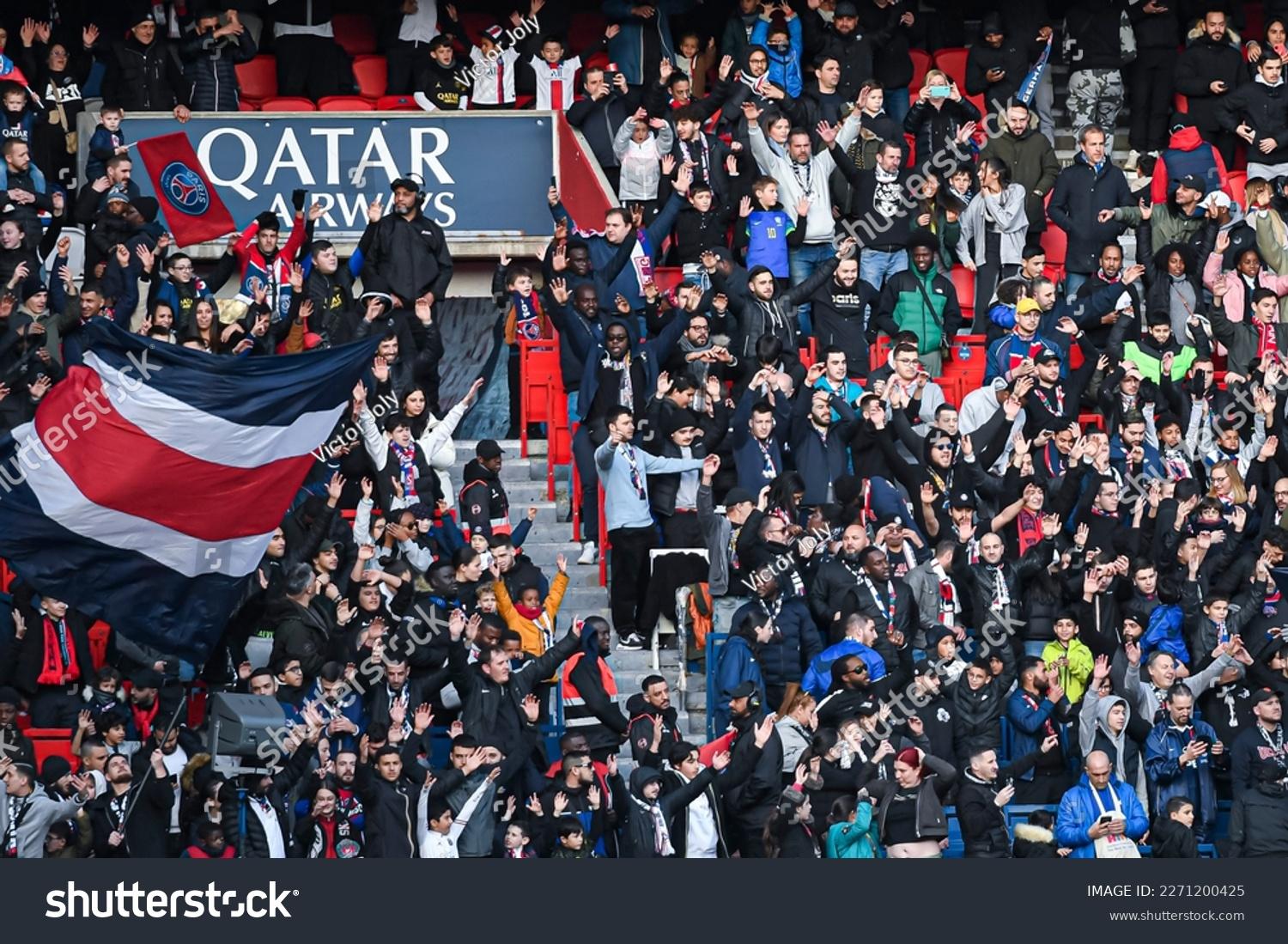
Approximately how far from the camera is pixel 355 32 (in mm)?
28141

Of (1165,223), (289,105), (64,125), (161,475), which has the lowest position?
(161,475)

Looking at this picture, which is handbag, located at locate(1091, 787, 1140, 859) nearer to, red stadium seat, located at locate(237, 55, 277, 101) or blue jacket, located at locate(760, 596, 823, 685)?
blue jacket, located at locate(760, 596, 823, 685)

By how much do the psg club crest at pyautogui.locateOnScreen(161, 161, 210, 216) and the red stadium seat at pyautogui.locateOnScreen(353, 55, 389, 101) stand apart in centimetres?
274

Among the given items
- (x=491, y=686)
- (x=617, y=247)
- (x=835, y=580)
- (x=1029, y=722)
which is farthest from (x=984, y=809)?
(x=617, y=247)

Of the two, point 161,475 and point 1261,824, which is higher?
point 161,475

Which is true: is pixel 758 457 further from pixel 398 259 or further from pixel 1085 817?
pixel 1085 817

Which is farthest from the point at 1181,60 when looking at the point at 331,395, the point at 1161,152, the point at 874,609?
the point at 331,395

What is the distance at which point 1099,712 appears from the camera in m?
20.5

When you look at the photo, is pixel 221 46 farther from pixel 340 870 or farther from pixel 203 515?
pixel 340 870

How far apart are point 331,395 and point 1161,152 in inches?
334

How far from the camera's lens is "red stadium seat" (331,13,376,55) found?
28000 mm

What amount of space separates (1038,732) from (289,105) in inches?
366

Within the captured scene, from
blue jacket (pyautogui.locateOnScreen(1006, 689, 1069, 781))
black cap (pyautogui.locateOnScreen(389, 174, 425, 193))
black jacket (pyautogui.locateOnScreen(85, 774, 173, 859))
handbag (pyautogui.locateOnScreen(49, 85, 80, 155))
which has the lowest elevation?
black jacket (pyautogui.locateOnScreen(85, 774, 173, 859))

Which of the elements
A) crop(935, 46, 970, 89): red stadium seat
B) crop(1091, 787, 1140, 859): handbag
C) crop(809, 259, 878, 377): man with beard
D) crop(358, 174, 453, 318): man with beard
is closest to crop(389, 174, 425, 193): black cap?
crop(358, 174, 453, 318): man with beard
